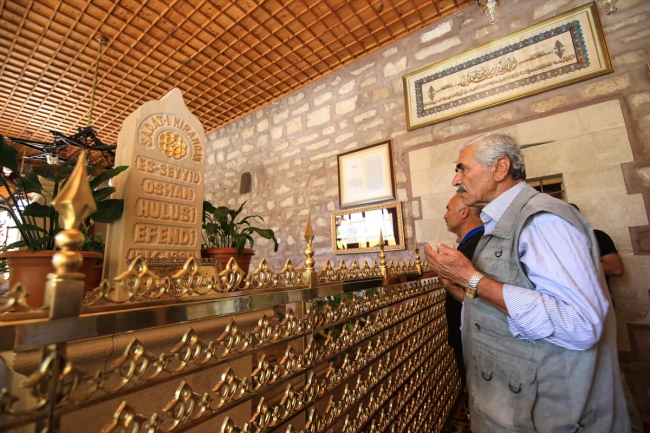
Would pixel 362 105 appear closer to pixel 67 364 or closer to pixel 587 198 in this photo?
pixel 587 198

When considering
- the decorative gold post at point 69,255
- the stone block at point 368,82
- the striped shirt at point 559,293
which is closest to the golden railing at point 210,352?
the decorative gold post at point 69,255

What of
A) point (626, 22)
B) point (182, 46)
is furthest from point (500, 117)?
point (182, 46)

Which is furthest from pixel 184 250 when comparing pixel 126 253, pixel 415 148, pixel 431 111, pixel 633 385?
pixel 633 385

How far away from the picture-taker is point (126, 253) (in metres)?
1.29

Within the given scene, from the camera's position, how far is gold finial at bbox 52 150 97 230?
0.41 meters

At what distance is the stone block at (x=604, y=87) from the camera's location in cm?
217

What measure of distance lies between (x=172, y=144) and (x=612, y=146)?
9.99 ft

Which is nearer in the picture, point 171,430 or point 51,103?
point 171,430

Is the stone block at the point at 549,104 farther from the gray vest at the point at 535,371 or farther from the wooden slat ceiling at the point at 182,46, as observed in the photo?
the gray vest at the point at 535,371

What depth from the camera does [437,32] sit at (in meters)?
3.09

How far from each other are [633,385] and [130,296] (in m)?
2.97

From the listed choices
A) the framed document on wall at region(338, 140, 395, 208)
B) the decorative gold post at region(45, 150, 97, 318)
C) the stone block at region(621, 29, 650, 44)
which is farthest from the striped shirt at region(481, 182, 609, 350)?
the stone block at region(621, 29, 650, 44)

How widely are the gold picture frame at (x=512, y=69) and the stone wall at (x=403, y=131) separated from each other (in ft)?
0.26

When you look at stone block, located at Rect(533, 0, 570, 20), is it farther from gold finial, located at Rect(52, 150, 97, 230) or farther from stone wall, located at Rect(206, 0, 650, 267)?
gold finial, located at Rect(52, 150, 97, 230)
